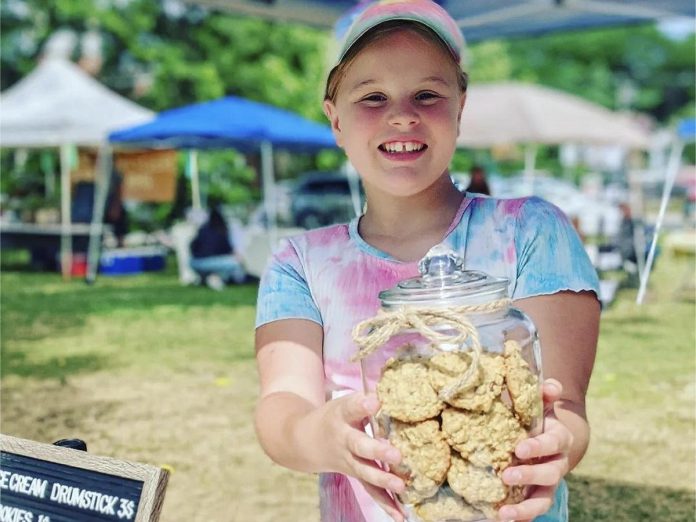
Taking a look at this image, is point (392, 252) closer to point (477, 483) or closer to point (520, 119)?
point (477, 483)

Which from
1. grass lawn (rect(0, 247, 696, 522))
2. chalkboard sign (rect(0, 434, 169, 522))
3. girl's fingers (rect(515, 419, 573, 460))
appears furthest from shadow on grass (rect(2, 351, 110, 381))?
girl's fingers (rect(515, 419, 573, 460))

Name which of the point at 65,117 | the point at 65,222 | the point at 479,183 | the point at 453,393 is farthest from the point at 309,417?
the point at 65,222

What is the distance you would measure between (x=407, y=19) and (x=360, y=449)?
2.41 feet

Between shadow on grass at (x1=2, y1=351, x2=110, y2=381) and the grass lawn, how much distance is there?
17 mm

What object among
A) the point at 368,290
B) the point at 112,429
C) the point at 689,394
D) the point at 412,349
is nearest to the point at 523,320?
the point at 412,349

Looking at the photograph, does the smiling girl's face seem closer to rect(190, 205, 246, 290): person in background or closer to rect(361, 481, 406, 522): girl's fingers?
rect(361, 481, 406, 522): girl's fingers

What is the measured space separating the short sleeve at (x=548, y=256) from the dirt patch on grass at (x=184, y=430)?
3.00 metres

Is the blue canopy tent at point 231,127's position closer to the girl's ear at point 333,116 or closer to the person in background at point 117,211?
the person in background at point 117,211

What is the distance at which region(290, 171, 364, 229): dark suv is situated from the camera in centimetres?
1994

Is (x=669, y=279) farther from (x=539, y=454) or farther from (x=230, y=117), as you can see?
(x=539, y=454)

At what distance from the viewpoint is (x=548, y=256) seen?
4.87 feet

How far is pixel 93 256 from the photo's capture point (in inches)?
525

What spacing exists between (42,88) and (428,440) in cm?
1411

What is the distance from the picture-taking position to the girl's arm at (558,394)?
1.12 m
